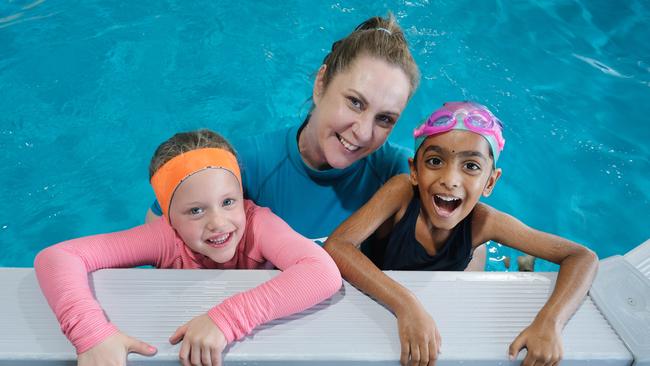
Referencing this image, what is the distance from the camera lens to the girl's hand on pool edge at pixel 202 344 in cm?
166

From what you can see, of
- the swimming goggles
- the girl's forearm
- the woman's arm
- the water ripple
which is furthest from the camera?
the water ripple

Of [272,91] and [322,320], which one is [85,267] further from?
[272,91]

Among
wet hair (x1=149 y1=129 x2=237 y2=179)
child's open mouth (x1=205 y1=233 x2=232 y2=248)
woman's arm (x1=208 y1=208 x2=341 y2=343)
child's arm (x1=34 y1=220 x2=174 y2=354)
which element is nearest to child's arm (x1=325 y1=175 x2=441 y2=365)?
woman's arm (x1=208 y1=208 x2=341 y2=343)

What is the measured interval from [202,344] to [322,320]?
1.39 ft

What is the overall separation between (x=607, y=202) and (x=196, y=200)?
12.4 ft

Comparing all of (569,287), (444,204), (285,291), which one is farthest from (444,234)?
(285,291)

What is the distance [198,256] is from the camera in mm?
2369

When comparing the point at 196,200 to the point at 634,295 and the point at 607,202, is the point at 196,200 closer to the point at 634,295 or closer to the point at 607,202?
the point at 634,295

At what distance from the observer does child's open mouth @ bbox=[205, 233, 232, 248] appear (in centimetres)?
221

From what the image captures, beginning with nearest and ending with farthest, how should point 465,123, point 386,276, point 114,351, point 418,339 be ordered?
point 114,351
point 418,339
point 386,276
point 465,123

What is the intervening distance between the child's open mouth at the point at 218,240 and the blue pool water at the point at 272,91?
230 cm

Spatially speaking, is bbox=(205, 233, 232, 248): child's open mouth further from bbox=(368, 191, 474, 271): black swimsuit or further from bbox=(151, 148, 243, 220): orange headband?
bbox=(368, 191, 474, 271): black swimsuit

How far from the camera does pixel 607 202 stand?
4.57 metres

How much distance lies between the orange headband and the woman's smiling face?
0.52 metres
